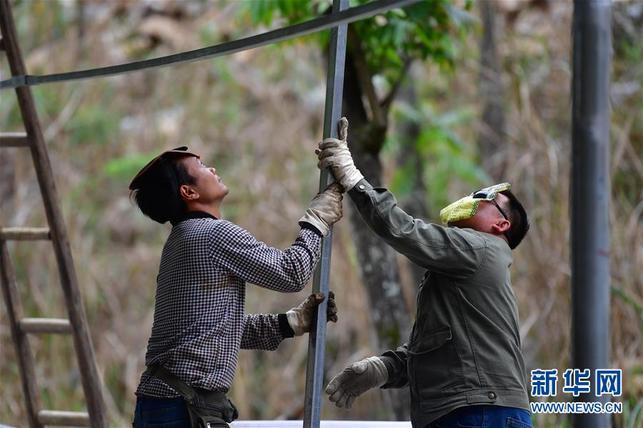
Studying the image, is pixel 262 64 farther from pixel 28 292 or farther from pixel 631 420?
pixel 631 420

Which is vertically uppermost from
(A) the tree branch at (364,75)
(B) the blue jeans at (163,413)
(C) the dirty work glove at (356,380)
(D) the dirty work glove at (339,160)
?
(A) the tree branch at (364,75)

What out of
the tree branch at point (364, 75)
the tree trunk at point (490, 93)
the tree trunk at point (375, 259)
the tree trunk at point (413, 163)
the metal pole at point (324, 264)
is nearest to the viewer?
the metal pole at point (324, 264)

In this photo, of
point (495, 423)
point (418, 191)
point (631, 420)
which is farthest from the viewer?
point (418, 191)

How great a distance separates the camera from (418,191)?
777cm

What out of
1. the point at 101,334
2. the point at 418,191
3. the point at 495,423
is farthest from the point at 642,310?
the point at 101,334

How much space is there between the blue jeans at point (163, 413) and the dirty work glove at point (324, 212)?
0.73m

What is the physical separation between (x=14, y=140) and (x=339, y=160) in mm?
2125

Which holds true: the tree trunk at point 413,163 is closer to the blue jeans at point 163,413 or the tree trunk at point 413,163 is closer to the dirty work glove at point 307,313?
the dirty work glove at point 307,313

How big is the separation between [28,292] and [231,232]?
5.96 meters

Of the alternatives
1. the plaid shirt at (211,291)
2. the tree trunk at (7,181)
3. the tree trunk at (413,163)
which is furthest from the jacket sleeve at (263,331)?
the tree trunk at (7,181)

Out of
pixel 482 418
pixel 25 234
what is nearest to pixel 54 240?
pixel 25 234

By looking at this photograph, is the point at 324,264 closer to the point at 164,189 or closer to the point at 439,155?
the point at 164,189

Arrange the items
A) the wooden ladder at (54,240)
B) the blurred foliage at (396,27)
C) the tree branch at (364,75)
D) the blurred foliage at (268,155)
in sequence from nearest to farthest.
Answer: the wooden ladder at (54,240), the blurred foliage at (396,27), the tree branch at (364,75), the blurred foliage at (268,155)

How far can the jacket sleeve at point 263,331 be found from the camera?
3.35 meters
